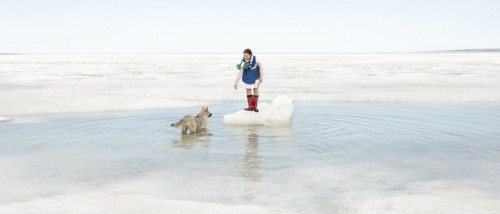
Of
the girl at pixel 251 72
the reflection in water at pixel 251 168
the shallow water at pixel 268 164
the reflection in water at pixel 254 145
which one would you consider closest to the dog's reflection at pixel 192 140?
the shallow water at pixel 268 164

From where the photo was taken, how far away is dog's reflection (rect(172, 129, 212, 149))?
949cm

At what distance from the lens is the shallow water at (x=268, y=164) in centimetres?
593

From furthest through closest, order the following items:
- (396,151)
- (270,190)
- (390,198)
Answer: (396,151)
(270,190)
(390,198)

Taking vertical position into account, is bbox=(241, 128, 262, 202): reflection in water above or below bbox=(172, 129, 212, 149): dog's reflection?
above

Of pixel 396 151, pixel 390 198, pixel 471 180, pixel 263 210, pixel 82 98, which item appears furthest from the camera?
pixel 82 98

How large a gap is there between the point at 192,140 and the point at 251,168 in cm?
281

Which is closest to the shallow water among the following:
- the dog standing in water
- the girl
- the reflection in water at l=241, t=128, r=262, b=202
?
the reflection in water at l=241, t=128, r=262, b=202

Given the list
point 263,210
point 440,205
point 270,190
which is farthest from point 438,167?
point 263,210

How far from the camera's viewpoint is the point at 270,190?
20.6ft

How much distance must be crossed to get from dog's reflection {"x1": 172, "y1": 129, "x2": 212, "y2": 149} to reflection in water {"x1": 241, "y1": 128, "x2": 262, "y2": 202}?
92 centimetres

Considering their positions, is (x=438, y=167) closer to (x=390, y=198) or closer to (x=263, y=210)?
(x=390, y=198)

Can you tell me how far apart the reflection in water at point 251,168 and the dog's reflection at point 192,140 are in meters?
0.92

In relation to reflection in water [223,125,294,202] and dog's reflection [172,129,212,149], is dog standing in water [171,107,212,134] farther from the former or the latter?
reflection in water [223,125,294,202]

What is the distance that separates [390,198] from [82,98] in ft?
46.7
